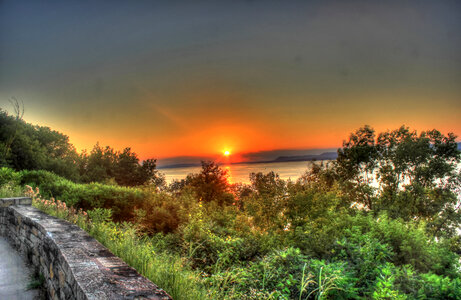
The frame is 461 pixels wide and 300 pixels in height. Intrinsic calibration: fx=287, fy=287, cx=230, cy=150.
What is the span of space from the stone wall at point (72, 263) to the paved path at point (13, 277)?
0.11 metres

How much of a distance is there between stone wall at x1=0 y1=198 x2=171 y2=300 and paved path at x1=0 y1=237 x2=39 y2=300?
106mm

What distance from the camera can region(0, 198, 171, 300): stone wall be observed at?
5.89 ft

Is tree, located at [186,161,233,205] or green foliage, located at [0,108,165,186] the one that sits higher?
green foliage, located at [0,108,165,186]

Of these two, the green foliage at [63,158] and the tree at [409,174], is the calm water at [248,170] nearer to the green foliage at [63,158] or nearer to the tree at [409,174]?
the green foliage at [63,158]

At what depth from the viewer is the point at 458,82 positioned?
2745 cm

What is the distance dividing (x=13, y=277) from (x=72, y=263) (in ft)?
5.49

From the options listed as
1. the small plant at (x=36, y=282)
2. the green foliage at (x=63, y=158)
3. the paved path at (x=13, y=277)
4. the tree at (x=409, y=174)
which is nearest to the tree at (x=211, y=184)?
the green foliage at (x=63, y=158)

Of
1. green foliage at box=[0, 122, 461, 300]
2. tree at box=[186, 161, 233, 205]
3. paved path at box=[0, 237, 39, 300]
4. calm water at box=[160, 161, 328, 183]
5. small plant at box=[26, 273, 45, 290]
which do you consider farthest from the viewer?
calm water at box=[160, 161, 328, 183]

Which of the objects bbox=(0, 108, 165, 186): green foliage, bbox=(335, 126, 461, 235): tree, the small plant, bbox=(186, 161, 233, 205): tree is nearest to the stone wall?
the small plant

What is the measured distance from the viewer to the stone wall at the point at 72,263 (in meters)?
1.79

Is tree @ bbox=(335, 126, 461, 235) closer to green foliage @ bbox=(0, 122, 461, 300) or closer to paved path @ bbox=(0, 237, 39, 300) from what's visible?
green foliage @ bbox=(0, 122, 461, 300)

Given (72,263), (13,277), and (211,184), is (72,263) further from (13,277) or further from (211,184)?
(211,184)

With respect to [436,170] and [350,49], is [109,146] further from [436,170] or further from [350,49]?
[436,170]

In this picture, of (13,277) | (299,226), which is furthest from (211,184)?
(13,277)
